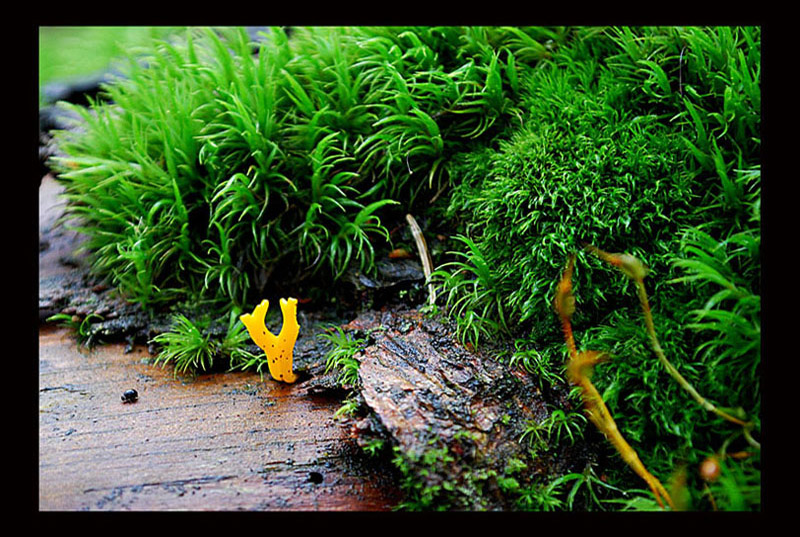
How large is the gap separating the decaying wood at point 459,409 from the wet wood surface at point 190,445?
215 millimetres

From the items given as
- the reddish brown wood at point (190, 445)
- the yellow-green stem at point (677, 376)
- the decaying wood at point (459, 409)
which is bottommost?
the reddish brown wood at point (190, 445)

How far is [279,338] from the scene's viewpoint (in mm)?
2346

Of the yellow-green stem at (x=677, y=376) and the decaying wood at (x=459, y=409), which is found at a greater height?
the yellow-green stem at (x=677, y=376)

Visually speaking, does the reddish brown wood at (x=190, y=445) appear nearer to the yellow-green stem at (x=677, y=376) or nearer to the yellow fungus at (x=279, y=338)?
the yellow fungus at (x=279, y=338)

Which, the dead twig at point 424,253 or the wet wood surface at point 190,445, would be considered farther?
the dead twig at point 424,253

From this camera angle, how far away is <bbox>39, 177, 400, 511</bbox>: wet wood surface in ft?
6.43

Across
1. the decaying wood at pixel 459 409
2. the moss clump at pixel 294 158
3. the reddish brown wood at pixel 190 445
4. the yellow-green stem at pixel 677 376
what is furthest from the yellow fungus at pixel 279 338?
the yellow-green stem at pixel 677 376

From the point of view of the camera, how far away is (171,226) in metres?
2.82

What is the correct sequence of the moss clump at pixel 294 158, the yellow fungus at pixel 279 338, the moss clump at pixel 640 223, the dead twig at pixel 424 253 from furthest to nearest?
the moss clump at pixel 294 158, the dead twig at pixel 424 253, the yellow fungus at pixel 279 338, the moss clump at pixel 640 223

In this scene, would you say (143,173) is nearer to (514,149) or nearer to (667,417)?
(514,149)

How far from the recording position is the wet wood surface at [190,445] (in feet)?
6.43

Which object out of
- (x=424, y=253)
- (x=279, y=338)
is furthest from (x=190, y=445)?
(x=424, y=253)

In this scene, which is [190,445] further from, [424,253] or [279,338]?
[424,253]

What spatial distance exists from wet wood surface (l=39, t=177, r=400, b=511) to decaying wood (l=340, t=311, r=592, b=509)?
0.70 ft
